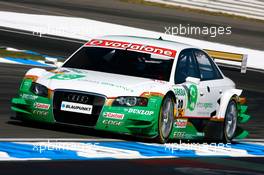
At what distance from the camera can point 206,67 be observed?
12992 mm

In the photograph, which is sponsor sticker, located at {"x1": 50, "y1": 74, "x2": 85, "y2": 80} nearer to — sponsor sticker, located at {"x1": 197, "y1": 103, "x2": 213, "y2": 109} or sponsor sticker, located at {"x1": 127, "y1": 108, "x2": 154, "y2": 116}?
sponsor sticker, located at {"x1": 127, "y1": 108, "x2": 154, "y2": 116}

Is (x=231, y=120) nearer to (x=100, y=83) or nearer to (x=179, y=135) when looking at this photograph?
(x=179, y=135)

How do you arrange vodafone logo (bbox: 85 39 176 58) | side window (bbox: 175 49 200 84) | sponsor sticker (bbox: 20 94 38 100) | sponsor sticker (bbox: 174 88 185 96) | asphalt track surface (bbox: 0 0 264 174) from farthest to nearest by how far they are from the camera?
vodafone logo (bbox: 85 39 176 58), side window (bbox: 175 49 200 84), sponsor sticker (bbox: 174 88 185 96), sponsor sticker (bbox: 20 94 38 100), asphalt track surface (bbox: 0 0 264 174)

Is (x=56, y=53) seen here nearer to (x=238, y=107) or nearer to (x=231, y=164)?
(x=238, y=107)

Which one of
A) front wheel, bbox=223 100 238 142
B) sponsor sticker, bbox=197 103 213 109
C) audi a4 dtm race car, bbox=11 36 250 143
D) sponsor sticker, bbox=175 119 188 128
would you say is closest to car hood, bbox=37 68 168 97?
audi a4 dtm race car, bbox=11 36 250 143

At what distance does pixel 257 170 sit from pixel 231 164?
43 centimetres

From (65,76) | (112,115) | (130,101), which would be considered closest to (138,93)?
(130,101)

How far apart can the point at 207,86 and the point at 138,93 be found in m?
1.73

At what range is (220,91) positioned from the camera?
508 inches

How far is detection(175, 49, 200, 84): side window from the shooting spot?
39.8 feet

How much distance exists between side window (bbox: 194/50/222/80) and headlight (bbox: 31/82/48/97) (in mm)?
2466

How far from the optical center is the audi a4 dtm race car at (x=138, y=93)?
11.0 metres

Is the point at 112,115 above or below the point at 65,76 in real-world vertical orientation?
below

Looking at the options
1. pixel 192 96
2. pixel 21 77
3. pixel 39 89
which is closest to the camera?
pixel 39 89
